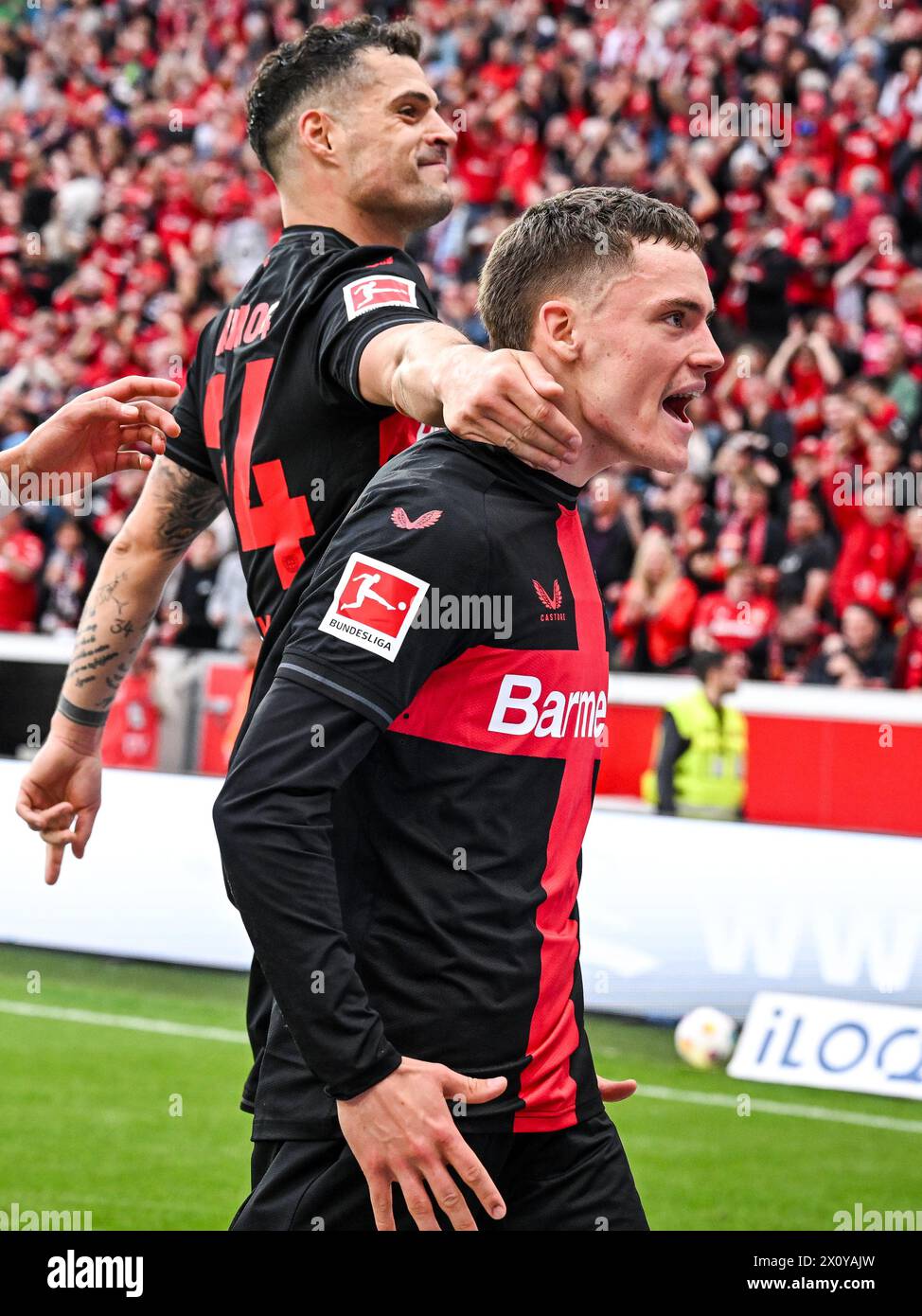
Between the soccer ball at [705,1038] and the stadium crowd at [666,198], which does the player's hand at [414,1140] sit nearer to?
the soccer ball at [705,1038]

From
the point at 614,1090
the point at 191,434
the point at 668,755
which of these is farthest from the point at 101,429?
the point at 668,755

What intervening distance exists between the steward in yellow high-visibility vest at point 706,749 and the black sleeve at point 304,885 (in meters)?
7.60

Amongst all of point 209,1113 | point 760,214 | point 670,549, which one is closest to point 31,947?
point 209,1113

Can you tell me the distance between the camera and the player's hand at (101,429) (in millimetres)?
3080

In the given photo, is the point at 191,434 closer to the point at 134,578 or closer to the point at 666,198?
the point at 134,578

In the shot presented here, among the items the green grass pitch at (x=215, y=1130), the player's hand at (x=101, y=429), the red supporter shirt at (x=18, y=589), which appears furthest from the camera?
the red supporter shirt at (x=18, y=589)

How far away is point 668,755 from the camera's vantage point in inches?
387

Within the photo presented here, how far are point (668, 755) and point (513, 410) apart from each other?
303 inches

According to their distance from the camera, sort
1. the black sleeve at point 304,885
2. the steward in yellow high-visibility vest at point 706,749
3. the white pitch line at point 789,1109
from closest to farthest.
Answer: the black sleeve at point 304,885, the white pitch line at point 789,1109, the steward in yellow high-visibility vest at point 706,749

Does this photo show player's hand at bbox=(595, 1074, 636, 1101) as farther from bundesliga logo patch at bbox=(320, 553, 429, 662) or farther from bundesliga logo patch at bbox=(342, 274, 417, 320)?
bundesliga logo patch at bbox=(342, 274, 417, 320)

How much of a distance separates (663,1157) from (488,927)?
4.08 m

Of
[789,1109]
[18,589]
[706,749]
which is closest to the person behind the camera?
[789,1109]

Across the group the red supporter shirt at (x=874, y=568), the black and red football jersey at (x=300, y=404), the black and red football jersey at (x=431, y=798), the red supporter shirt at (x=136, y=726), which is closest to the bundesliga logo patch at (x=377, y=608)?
the black and red football jersey at (x=431, y=798)

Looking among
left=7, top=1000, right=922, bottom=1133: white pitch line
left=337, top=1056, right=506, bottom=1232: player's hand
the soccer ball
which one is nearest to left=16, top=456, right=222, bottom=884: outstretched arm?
left=337, top=1056, right=506, bottom=1232: player's hand
